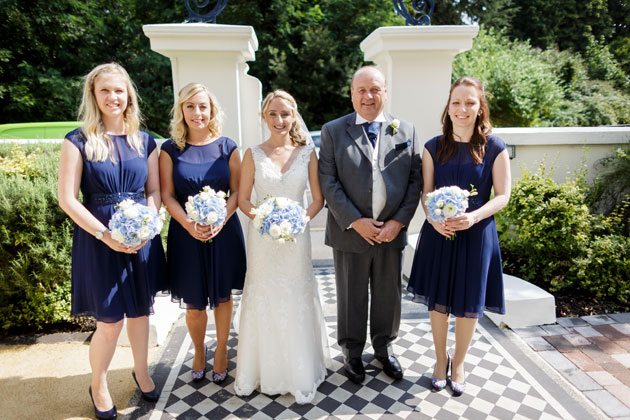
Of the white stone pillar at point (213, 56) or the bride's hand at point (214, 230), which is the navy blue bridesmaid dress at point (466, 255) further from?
the white stone pillar at point (213, 56)

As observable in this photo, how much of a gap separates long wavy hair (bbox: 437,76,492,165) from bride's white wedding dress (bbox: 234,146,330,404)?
3.18ft

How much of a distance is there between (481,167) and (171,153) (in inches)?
83.0

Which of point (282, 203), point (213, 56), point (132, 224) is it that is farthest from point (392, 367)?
point (213, 56)

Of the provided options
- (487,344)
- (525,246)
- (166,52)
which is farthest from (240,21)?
(487,344)

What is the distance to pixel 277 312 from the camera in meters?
2.99

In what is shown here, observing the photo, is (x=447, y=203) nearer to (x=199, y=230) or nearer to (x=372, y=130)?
(x=372, y=130)

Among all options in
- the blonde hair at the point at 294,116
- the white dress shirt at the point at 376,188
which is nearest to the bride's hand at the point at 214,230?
the blonde hair at the point at 294,116

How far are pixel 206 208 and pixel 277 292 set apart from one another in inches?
31.4

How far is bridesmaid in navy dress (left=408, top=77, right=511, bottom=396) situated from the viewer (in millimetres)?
2836

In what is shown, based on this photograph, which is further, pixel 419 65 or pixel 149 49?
pixel 149 49

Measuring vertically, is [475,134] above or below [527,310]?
above

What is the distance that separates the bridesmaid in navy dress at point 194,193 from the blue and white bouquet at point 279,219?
0.36 m

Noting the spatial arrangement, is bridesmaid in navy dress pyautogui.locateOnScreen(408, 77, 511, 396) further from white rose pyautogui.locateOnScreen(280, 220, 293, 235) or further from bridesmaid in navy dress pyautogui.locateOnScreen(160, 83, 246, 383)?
bridesmaid in navy dress pyautogui.locateOnScreen(160, 83, 246, 383)

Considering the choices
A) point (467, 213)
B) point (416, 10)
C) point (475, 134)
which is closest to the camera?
point (467, 213)
